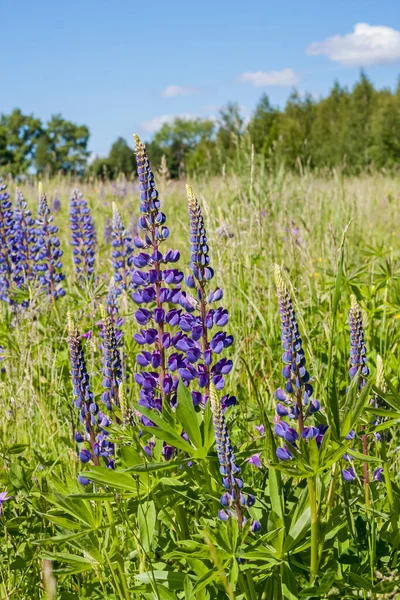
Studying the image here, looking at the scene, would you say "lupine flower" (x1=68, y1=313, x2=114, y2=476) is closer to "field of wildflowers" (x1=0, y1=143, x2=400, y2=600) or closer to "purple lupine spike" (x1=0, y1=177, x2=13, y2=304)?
"field of wildflowers" (x1=0, y1=143, x2=400, y2=600)

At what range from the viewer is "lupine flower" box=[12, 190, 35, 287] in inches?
158

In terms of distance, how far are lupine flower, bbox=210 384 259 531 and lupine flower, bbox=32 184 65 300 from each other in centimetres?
262

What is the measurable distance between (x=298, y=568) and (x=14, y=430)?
1.47 m

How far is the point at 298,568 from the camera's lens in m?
1.46

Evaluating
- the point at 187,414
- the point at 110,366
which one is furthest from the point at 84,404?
the point at 187,414

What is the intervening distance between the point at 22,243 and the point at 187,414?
10.1 feet

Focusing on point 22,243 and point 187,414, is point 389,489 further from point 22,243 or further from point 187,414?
point 22,243

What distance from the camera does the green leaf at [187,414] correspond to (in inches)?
52.9

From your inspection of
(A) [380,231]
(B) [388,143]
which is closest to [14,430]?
(A) [380,231]

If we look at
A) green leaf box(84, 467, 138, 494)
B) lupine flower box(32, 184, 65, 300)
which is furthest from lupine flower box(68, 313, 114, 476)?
lupine flower box(32, 184, 65, 300)

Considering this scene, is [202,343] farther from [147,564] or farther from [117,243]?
[117,243]

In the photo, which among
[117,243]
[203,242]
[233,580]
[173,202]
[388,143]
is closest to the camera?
[233,580]

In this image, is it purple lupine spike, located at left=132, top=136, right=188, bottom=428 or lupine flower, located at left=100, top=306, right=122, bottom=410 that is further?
lupine flower, located at left=100, top=306, right=122, bottom=410

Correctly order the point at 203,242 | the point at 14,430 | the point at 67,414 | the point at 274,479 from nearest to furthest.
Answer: the point at 274,479, the point at 203,242, the point at 67,414, the point at 14,430
